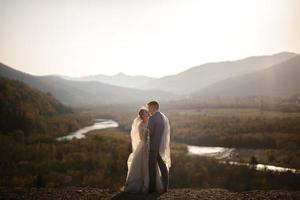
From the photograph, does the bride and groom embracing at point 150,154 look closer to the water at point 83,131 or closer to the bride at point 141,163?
the bride at point 141,163

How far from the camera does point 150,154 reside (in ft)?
40.8

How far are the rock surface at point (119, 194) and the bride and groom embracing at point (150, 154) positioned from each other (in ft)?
1.57

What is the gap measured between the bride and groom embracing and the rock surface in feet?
1.57

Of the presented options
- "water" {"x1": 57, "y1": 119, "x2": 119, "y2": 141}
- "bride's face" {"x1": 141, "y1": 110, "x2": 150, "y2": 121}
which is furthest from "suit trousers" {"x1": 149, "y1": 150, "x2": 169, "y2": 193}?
"water" {"x1": 57, "y1": 119, "x2": 119, "y2": 141}

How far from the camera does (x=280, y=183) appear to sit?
2898 centimetres

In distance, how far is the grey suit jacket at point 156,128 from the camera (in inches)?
482

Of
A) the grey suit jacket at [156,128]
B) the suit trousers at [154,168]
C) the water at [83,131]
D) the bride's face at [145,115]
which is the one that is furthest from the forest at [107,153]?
the bride's face at [145,115]

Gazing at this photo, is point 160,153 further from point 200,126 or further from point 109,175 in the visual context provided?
point 200,126

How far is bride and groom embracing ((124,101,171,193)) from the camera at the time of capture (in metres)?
12.3

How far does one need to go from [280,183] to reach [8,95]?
82.7m

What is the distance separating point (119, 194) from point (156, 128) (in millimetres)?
2576

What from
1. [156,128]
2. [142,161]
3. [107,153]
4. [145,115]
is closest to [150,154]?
[142,161]

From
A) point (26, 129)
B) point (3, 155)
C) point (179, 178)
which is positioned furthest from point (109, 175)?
point (26, 129)

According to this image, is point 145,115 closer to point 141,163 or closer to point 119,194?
point 141,163
